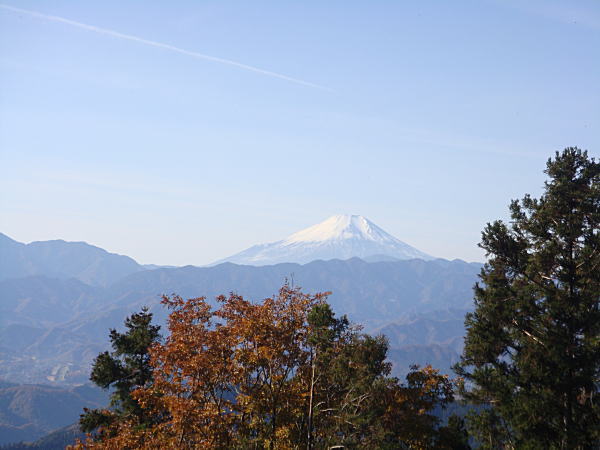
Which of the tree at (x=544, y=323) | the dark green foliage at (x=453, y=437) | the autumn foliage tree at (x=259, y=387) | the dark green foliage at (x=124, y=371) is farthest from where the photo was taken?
the dark green foliage at (x=124, y=371)

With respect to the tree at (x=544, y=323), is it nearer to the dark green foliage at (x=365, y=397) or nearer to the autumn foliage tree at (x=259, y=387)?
the dark green foliage at (x=365, y=397)

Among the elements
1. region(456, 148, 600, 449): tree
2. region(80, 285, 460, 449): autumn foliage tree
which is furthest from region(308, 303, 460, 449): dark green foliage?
region(456, 148, 600, 449): tree

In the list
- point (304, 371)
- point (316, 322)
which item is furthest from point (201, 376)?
point (316, 322)

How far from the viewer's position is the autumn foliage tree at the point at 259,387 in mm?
20422

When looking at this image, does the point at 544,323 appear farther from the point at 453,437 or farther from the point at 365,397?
the point at 365,397

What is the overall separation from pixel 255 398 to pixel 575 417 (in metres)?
14.6

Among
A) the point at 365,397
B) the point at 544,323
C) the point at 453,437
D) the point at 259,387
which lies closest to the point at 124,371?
the point at 259,387

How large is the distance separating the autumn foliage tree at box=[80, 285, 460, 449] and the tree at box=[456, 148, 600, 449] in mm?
4974

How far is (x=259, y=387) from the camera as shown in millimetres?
22078

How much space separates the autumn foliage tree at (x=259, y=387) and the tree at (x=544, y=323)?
16.3ft

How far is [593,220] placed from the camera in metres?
26.4

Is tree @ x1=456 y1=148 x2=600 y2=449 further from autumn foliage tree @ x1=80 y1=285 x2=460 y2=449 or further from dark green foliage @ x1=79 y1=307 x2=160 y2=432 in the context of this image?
dark green foliage @ x1=79 y1=307 x2=160 y2=432

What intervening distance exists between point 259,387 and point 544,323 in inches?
550

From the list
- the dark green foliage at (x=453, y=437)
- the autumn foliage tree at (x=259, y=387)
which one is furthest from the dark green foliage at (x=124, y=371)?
the dark green foliage at (x=453, y=437)
